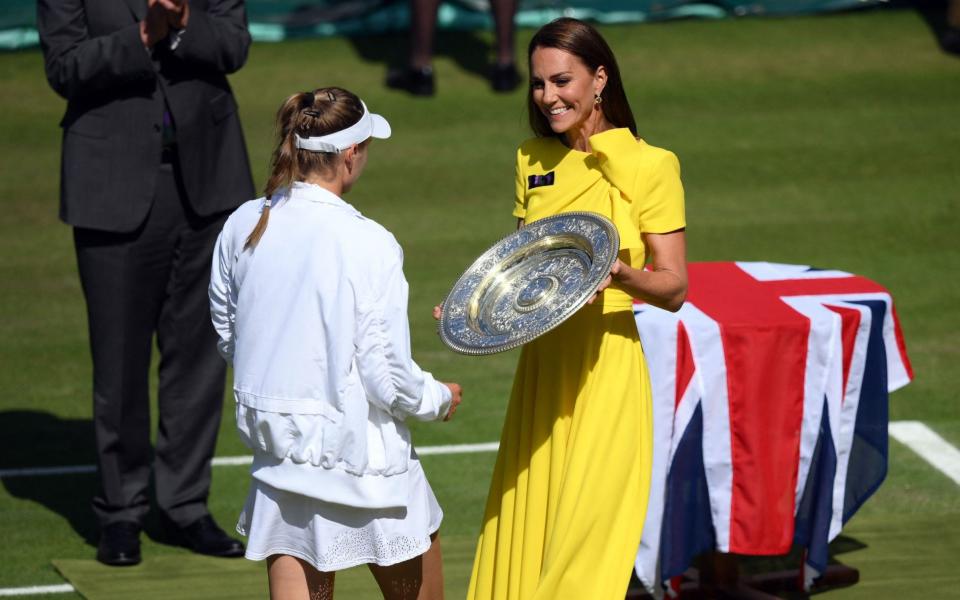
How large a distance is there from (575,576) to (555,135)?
1.30m

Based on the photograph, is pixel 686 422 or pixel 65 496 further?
pixel 65 496

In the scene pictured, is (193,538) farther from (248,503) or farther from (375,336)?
(375,336)

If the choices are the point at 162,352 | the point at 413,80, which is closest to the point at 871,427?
the point at 162,352

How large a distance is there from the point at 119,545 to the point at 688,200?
18.4ft

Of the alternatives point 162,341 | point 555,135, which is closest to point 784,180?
point 162,341

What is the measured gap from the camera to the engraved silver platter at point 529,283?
3.85m

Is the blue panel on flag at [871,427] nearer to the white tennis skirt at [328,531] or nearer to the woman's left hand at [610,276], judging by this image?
the woman's left hand at [610,276]

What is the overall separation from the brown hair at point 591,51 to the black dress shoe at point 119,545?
8.73 feet

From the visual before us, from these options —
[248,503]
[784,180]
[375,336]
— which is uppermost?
[375,336]

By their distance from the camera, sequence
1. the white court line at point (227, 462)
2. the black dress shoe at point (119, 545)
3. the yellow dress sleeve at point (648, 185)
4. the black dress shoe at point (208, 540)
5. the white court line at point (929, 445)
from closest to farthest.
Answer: the yellow dress sleeve at point (648, 185) < the black dress shoe at point (119, 545) < the black dress shoe at point (208, 540) < the white court line at point (929, 445) < the white court line at point (227, 462)

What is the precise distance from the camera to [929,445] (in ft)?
22.5

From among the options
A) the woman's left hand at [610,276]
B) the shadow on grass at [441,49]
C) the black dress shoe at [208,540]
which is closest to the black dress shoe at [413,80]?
the shadow on grass at [441,49]

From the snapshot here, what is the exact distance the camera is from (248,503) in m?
4.02

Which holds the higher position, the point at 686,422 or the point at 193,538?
the point at 686,422
